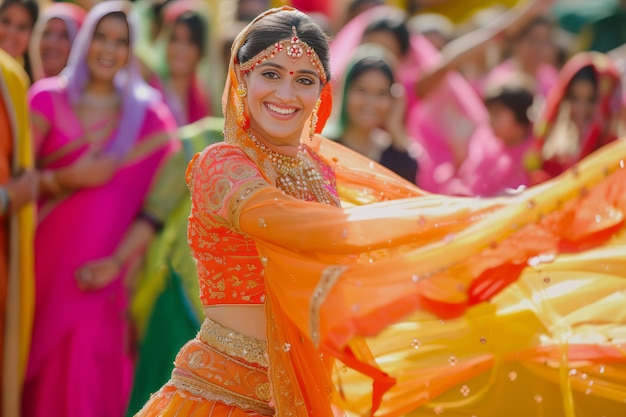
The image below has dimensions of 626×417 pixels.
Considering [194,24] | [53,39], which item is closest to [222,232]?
[53,39]

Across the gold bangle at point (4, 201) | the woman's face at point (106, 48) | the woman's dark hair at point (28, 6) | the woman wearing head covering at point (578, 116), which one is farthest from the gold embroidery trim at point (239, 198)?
the woman wearing head covering at point (578, 116)

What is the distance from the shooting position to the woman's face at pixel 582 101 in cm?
656

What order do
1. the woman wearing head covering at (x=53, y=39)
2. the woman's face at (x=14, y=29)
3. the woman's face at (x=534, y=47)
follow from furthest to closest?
the woman's face at (x=534, y=47)
the woman wearing head covering at (x=53, y=39)
the woman's face at (x=14, y=29)

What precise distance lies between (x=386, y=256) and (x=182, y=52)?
3.88 m

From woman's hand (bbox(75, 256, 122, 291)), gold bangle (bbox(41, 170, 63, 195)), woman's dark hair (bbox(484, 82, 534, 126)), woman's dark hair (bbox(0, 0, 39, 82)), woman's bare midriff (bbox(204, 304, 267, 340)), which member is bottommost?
woman's bare midriff (bbox(204, 304, 267, 340))

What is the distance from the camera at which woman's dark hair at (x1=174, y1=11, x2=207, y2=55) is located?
6.64 m

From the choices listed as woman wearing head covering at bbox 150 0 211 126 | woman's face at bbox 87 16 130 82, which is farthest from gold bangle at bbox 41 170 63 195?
woman wearing head covering at bbox 150 0 211 126

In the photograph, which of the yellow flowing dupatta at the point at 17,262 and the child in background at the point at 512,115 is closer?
the yellow flowing dupatta at the point at 17,262

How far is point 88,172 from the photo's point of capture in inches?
220

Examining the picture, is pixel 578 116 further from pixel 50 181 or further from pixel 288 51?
pixel 288 51

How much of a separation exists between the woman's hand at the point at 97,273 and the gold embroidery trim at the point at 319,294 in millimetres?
2843

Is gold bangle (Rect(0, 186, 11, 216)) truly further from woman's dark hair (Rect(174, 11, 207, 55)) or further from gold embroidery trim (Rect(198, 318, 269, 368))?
gold embroidery trim (Rect(198, 318, 269, 368))

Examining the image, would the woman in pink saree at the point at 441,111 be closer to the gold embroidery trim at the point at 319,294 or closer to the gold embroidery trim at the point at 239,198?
the gold embroidery trim at the point at 239,198

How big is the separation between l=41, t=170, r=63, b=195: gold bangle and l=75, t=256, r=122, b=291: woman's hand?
341mm
